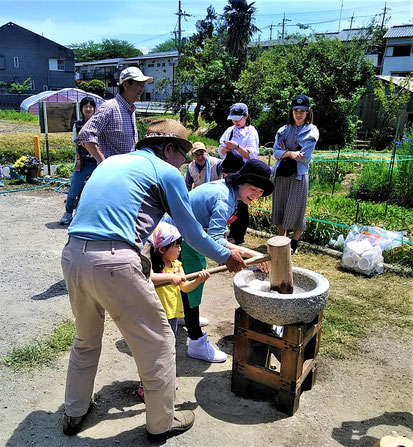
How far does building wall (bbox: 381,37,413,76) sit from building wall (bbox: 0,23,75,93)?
31641mm

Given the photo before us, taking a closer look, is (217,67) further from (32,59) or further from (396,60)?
(32,59)

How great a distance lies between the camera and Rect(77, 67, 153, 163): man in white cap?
3838 millimetres

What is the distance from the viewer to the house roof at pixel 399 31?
3445 centimetres

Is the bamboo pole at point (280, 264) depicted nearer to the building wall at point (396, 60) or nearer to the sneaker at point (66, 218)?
the sneaker at point (66, 218)

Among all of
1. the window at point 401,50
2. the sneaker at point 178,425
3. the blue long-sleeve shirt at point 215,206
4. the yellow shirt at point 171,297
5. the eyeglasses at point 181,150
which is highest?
the window at point 401,50

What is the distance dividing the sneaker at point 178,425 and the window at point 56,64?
163 ft

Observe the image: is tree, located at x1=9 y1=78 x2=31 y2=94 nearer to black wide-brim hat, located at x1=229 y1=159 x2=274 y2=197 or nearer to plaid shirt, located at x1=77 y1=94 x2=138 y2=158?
plaid shirt, located at x1=77 y1=94 x2=138 y2=158

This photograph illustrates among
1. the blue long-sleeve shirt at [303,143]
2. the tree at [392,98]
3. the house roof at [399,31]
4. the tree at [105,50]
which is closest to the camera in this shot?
the blue long-sleeve shirt at [303,143]

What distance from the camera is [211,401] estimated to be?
9.83ft

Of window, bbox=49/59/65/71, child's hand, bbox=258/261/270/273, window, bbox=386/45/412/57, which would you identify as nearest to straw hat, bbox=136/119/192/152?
child's hand, bbox=258/261/270/273

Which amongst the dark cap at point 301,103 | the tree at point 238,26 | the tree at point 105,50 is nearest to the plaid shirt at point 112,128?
the dark cap at point 301,103

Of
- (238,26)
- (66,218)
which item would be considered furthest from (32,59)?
(66,218)

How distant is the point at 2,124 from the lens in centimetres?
2208

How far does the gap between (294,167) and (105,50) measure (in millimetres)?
89591
